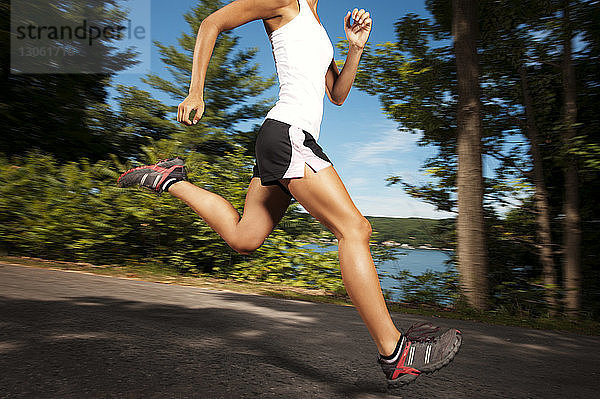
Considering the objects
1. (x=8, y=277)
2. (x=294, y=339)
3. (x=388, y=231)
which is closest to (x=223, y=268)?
(x=388, y=231)

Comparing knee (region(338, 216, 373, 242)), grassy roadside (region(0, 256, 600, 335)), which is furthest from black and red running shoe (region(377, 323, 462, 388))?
grassy roadside (region(0, 256, 600, 335))

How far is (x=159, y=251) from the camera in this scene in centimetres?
884

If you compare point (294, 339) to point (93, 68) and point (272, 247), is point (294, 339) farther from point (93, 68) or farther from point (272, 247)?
point (93, 68)

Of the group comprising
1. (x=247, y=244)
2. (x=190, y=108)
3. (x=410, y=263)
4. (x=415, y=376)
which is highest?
(x=190, y=108)

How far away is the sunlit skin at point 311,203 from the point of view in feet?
7.29

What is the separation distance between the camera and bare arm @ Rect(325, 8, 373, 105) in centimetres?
278

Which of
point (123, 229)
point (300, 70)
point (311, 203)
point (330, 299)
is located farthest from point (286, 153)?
point (123, 229)

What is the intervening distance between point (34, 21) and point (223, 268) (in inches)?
385

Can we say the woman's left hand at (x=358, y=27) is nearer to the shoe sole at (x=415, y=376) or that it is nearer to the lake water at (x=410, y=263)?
the shoe sole at (x=415, y=376)

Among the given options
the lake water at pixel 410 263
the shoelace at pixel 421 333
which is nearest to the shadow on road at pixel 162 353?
the shoelace at pixel 421 333

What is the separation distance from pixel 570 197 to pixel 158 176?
7236mm

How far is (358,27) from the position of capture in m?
2.80

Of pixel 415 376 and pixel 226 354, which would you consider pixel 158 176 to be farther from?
pixel 415 376

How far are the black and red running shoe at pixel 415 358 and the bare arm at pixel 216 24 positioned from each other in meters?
1.53
